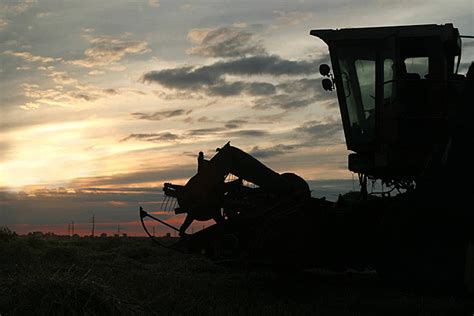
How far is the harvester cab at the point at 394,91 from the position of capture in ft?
36.1

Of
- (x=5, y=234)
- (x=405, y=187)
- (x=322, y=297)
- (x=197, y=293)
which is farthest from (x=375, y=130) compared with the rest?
(x=5, y=234)

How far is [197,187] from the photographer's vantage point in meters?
11.8

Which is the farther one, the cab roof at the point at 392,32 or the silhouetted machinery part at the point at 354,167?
the cab roof at the point at 392,32

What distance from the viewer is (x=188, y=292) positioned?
9.76 metres

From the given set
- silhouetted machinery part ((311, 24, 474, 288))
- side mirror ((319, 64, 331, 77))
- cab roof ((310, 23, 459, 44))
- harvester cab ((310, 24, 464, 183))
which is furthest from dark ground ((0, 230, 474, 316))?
cab roof ((310, 23, 459, 44))

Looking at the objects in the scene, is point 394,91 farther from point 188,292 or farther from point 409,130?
point 188,292

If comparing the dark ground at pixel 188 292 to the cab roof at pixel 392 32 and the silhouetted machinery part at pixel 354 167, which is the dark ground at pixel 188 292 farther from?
the cab roof at pixel 392 32

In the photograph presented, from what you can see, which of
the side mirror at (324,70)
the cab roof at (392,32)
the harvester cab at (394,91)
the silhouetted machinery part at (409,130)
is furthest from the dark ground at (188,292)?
the cab roof at (392,32)

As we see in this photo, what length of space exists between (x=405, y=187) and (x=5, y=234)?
39.7 feet

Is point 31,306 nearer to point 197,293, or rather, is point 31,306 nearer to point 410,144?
point 197,293

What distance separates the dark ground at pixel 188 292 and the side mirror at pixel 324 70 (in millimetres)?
3591

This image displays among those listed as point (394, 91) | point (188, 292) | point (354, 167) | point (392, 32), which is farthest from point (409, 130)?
point (188, 292)

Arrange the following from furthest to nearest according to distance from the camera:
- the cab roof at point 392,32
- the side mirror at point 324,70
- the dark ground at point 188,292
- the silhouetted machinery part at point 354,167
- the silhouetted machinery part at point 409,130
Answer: the side mirror at point 324,70 → the cab roof at point 392,32 → the silhouetted machinery part at point 354,167 → the silhouetted machinery part at point 409,130 → the dark ground at point 188,292

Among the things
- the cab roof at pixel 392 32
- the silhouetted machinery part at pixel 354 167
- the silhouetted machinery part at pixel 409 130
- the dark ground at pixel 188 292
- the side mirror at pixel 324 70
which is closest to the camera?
the dark ground at pixel 188 292
